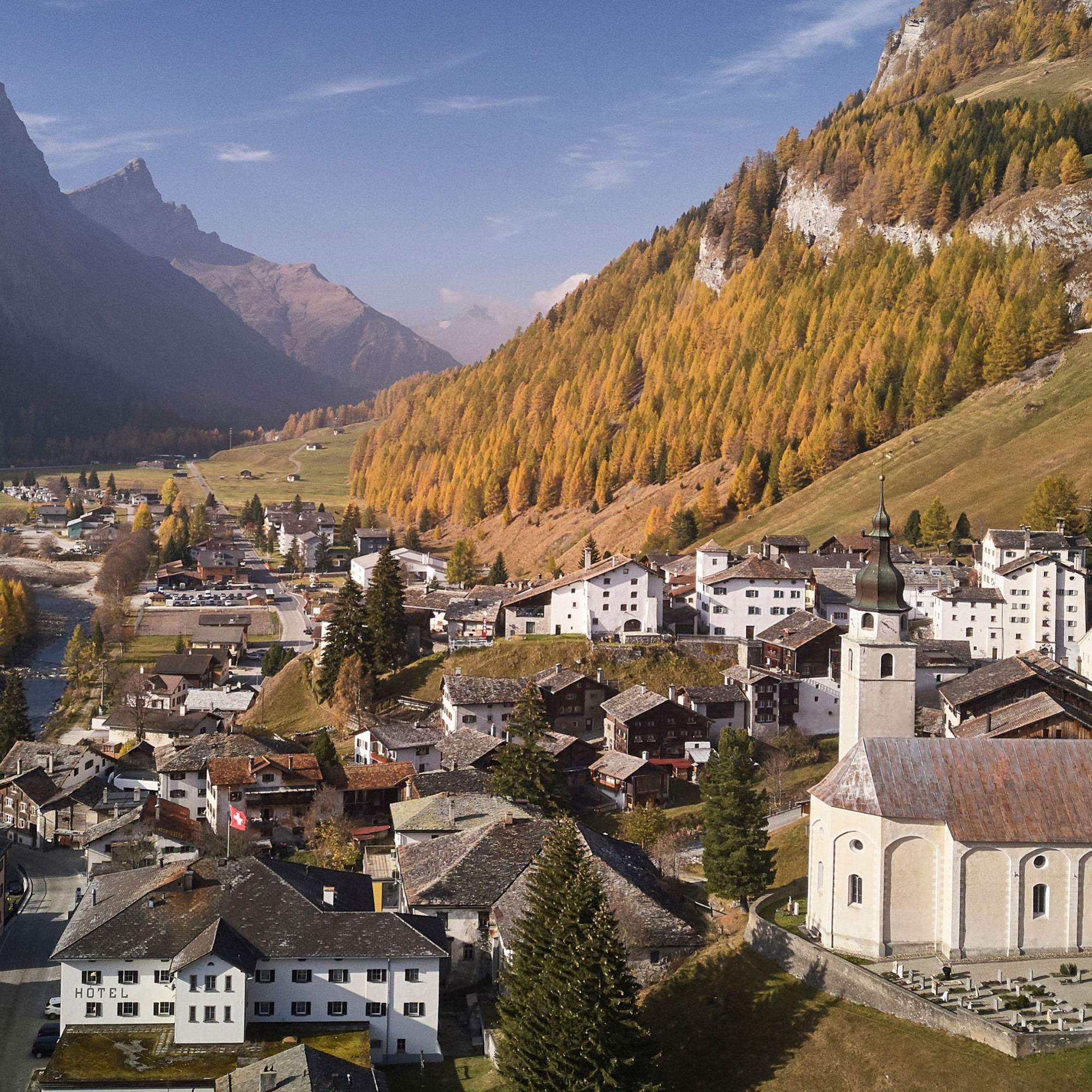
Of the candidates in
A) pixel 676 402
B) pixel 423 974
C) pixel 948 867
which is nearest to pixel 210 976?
pixel 423 974

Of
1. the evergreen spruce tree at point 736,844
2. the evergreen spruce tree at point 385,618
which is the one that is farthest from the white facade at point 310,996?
the evergreen spruce tree at point 385,618

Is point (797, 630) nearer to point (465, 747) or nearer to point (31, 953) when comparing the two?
point (465, 747)

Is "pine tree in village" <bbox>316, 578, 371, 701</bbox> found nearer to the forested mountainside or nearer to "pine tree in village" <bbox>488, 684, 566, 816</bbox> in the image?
"pine tree in village" <bbox>488, 684, 566, 816</bbox>

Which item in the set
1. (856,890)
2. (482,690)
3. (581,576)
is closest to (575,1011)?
(856,890)

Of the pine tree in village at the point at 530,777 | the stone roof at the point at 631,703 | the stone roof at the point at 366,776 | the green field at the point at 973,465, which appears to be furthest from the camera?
the green field at the point at 973,465

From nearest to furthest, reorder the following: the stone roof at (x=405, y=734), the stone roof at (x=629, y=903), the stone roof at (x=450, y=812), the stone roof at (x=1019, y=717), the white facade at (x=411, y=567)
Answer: the stone roof at (x=629, y=903)
the stone roof at (x=450, y=812)
the stone roof at (x=1019, y=717)
the stone roof at (x=405, y=734)
the white facade at (x=411, y=567)

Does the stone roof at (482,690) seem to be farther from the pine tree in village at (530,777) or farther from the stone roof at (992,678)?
the stone roof at (992,678)
